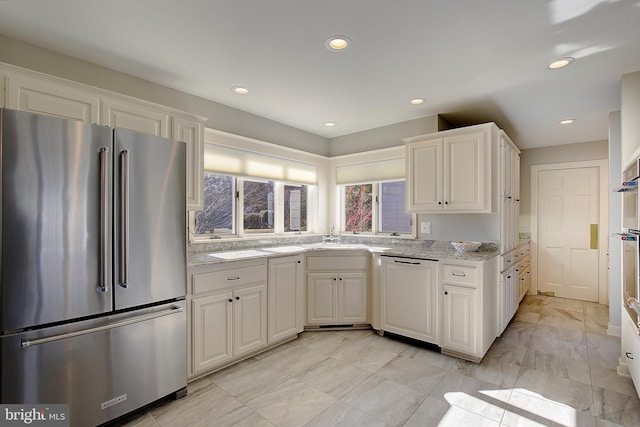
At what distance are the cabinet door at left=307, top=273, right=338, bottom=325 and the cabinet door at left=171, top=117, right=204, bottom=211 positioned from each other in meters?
1.52

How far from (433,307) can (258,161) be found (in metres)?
2.47

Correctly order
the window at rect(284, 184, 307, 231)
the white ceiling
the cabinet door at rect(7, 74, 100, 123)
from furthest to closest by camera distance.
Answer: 1. the window at rect(284, 184, 307, 231)
2. the cabinet door at rect(7, 74, 100, 123)
3. the white ceiling

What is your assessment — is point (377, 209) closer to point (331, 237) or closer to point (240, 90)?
point (331, 237)

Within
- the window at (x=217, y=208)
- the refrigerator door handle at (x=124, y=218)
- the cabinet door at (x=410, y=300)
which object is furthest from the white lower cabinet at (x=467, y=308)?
the refrigerator door handle at (x=124, y=218)

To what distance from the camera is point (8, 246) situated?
153 centimetres

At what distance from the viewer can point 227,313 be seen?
259cm

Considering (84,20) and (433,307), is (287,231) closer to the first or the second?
(433,307)

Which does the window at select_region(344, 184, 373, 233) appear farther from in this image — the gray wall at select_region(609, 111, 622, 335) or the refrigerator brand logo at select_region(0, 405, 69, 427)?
the refrigerator brand logo at select_region(0, 405, 69, 427)

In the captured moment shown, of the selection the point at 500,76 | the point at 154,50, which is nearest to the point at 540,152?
the point at 500,76

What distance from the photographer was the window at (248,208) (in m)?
3.19

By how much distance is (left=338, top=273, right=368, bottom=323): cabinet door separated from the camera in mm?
3463

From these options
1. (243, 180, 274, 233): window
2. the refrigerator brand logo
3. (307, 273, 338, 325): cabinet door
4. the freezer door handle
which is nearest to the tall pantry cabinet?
(307, 273, 338, 325): cabinet door

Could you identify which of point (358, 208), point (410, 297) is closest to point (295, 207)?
point (358, 208)

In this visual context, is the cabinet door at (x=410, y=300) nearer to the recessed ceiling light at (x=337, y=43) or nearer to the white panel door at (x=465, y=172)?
the white panel door at (x=465, y=172)
